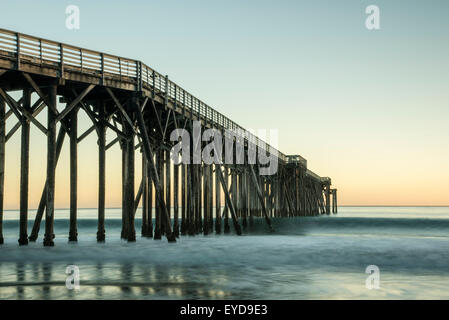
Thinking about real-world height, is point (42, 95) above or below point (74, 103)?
above

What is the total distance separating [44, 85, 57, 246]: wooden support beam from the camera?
14.5 metres

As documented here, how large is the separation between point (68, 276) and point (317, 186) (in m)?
65.6

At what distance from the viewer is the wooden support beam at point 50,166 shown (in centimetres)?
1445

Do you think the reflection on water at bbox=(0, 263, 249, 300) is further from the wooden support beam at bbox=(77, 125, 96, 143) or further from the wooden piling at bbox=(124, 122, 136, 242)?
the wooden support beam at bbox=(77, 125, 96, 143)

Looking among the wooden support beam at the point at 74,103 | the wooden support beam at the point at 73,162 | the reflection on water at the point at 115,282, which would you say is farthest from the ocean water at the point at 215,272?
the wooden support beam at the point at 74,103

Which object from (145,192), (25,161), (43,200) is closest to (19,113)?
(25,161)

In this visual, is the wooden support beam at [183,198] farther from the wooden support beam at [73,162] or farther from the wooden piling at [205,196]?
the wooden support beam at [73,162]

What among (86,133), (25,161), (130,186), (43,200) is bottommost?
(43,200)

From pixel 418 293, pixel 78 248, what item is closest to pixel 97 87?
pixel 78 248

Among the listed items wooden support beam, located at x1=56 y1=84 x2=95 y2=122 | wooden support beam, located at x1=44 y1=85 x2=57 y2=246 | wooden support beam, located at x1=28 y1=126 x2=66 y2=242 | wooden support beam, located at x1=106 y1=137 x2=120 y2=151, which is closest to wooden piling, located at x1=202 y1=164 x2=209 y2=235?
wooden support beam, located at x1=106 y1=137 x2=120 y2=151

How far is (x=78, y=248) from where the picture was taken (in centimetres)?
1536

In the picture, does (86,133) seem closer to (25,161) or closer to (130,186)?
(130,186)

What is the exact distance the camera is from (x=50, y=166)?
574 inches
